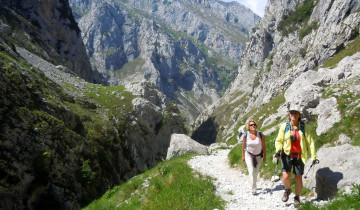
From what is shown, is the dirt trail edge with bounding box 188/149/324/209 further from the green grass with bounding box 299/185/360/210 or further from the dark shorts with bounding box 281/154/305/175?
the green grass with bounding box 299/185/360/210

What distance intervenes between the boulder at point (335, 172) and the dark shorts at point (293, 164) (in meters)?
0.75

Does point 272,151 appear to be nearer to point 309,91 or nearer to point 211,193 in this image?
point 211,193

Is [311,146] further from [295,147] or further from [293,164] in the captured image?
[293,164]

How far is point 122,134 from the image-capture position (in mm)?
45562

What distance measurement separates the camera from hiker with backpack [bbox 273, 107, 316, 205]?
8.29 m

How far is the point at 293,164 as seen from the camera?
337 inches

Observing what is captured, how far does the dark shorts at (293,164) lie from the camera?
8.38 metres

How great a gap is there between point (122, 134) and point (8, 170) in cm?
2714

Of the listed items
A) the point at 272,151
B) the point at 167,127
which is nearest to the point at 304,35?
the point at 167,127

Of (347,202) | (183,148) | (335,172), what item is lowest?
(347,202)

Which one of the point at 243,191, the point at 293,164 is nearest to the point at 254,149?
the point at 293,164

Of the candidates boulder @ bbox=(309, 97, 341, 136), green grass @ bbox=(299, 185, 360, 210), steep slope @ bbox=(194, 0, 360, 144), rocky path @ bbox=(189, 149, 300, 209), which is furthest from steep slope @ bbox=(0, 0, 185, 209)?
steep slope @ bbox=(194, 0, 360, 144)

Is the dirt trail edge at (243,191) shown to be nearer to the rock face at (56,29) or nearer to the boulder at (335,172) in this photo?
the boulder at (335,172)

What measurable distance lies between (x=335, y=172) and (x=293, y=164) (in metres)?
1.33
